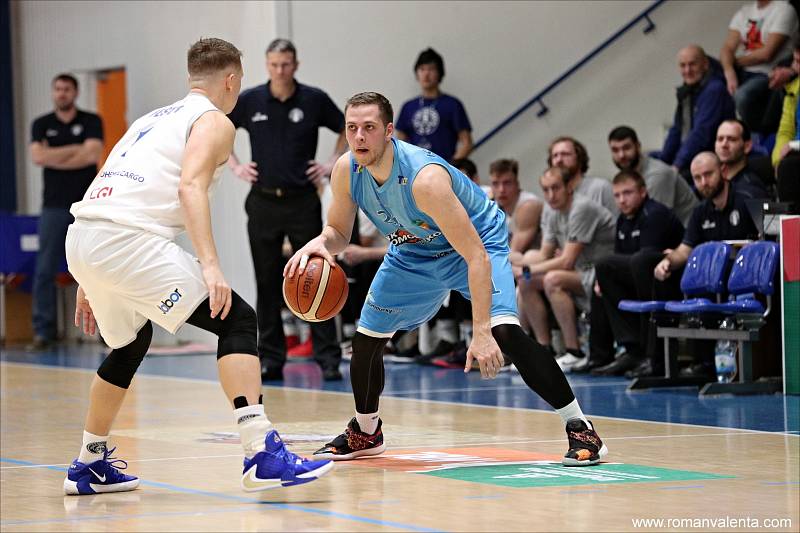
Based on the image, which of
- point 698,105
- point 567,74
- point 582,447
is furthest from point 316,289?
point 567,74

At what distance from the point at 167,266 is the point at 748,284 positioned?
4480 mm

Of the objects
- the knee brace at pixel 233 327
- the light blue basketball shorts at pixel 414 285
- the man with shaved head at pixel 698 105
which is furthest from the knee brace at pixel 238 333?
the man with shaved head at pixel 698 105

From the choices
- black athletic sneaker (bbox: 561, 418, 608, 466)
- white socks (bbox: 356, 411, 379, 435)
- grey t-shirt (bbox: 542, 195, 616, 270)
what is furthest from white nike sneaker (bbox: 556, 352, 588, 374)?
black athletic sneaker (bbox: 561, 418, 608, 466)

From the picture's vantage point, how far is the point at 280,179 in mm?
9258

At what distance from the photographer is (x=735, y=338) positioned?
7812 millimetres

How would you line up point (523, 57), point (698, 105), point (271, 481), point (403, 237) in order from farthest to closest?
point (523, 57) → point (698, 105) → point (403, 237) → point (271, 481)

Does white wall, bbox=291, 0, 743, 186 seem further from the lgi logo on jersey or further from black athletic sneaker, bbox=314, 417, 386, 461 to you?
the lgi logo on jersey

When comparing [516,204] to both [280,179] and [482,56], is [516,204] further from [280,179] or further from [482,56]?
[482,56]

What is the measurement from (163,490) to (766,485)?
81.1 inches

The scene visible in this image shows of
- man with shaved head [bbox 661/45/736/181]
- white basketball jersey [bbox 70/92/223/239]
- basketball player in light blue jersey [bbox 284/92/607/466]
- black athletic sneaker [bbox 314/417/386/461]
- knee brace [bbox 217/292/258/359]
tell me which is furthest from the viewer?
man with shaved head [bbox 661/45/736/181]

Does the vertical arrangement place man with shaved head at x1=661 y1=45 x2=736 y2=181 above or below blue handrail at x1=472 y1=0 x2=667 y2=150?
below

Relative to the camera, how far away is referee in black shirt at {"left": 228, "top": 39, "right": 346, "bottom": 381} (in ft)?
30.3

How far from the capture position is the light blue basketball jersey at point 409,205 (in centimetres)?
507

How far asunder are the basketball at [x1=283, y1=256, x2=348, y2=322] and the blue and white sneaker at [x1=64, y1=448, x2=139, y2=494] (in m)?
0.91
